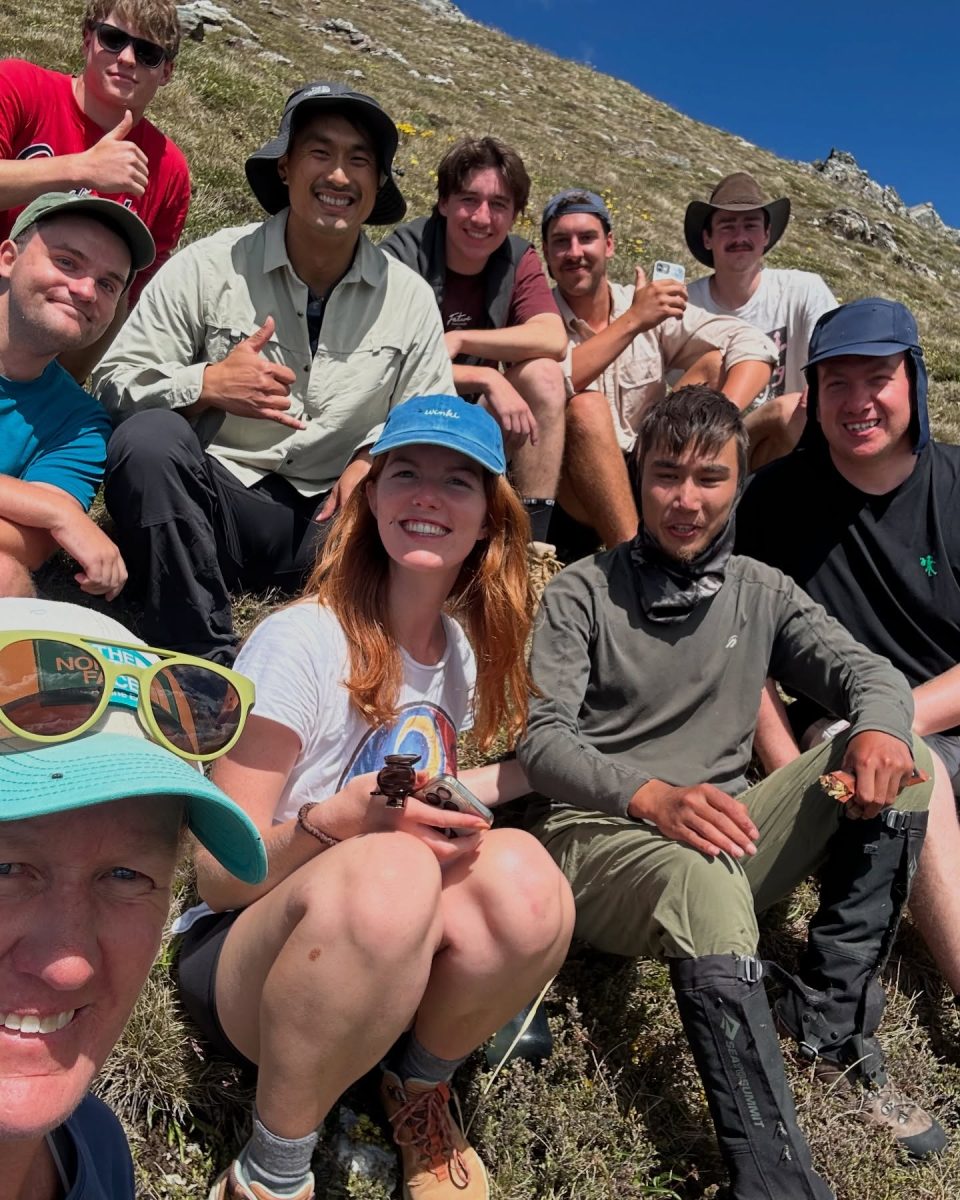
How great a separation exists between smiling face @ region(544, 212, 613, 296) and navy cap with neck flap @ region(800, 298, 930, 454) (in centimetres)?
205

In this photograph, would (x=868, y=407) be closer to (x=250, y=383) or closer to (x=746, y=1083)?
(x=250, y=383)

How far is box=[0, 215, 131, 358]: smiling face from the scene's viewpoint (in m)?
3.77

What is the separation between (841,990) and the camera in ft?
11.3

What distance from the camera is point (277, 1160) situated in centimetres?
250

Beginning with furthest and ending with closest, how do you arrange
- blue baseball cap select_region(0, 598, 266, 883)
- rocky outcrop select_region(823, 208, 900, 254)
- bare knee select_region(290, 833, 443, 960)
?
rocky outcrop select_region(823, 208, 900, 254) → bare knee select_region(290, 833, 443, 960) → blue baseball cap select_region(0, 598, 266, 883)

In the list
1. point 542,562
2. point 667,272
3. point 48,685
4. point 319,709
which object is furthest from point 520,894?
point 667,272

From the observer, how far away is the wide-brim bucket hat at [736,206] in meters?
7.39

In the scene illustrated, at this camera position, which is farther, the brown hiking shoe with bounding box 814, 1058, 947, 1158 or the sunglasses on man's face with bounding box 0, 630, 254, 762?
the brown hiking shoe with bounding box 814, 1058, 947, 1158

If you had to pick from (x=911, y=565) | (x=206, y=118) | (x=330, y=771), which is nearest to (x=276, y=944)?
(x=330, y=771)

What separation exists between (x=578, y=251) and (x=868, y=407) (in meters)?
2.61

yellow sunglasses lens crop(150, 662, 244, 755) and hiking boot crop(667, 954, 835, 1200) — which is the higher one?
yellow sunglasses lens crop(150, 662, 244, 755)

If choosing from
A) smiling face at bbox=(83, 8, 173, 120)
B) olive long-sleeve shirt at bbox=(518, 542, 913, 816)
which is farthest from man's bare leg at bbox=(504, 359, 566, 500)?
smiling face at bbox=(83, 8, 173, 120)

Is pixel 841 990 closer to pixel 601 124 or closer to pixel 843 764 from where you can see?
pixel 843 764

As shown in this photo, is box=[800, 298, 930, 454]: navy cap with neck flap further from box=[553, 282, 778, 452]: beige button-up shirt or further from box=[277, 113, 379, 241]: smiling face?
box=[277, 113, 379, 241]: smiling face
